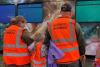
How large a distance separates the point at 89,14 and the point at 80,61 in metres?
6.92

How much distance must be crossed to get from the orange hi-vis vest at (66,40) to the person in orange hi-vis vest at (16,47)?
1512 millimetres

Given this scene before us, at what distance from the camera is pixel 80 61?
20.0 feet

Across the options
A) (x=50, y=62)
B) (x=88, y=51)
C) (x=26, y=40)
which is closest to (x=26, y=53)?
(x=26, y=40)

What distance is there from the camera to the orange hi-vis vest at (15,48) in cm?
737

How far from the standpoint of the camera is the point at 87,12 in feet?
42.3

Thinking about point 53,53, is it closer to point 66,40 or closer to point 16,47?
point 66,40

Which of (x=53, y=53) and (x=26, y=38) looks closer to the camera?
(x=53, y=53)

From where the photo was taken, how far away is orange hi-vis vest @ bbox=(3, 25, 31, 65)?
7371 millimetres

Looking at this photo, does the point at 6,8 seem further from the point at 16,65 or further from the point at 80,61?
the point at 80,61

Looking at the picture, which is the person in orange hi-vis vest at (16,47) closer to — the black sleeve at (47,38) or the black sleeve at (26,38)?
the black sleeve at (26,38)

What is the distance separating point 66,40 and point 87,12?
7.06 m

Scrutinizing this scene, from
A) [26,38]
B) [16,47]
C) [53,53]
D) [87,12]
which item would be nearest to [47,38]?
[53,53]

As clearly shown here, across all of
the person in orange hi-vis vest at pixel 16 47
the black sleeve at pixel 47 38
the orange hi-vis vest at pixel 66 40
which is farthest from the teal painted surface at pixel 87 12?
the orange hi-vis vest at pixel 66 40

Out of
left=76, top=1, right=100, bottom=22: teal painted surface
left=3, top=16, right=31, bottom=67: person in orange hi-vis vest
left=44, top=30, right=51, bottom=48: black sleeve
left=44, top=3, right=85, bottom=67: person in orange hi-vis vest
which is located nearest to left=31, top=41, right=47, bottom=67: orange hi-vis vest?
left=3, top=16, right=31, bottom=67: person in orange hi-vis vest
